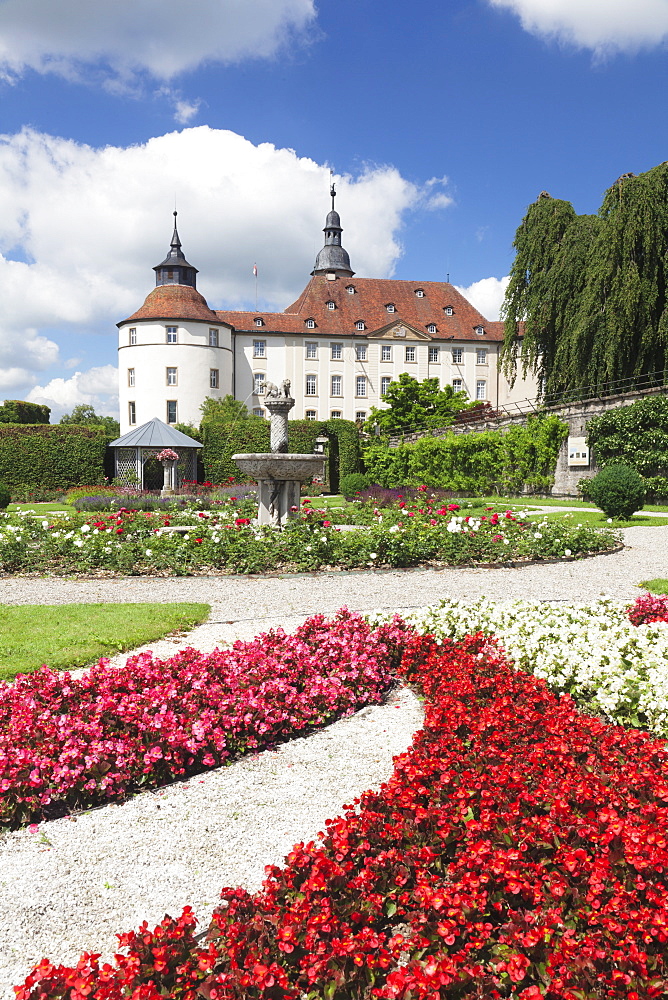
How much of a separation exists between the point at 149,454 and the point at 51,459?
5.02 metres

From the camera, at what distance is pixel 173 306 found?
46.5 m

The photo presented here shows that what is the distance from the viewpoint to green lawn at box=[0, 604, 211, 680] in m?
5.05

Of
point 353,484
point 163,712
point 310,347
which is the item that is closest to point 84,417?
point 310,347

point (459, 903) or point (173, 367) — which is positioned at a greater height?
point (173, 367)

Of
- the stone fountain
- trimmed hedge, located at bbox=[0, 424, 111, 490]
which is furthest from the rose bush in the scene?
trimmed hedge, located at bbox=[0, 424, 111, 490]

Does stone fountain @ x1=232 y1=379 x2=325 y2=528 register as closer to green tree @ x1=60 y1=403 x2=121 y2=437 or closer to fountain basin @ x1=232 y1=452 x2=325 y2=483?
fountain basin @ x1=232 y1=452 x2=325 y2=483

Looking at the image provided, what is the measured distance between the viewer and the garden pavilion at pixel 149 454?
28.3m

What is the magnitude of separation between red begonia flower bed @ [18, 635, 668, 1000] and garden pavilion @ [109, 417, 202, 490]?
25.7 meters

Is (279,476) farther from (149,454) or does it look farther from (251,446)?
(251,446)

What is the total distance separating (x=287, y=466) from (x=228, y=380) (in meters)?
38.7

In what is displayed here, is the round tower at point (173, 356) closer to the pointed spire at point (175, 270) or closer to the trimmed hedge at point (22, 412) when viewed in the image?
the pointed spire at point (175, 270)

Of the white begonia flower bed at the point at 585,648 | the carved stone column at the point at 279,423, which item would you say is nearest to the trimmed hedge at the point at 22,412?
→ the carved stone column at the point at 279,423

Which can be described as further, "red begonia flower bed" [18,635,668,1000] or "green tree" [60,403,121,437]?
"green tree" [60,403,121,437]

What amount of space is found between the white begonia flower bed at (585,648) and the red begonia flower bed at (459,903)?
2.03 feet
